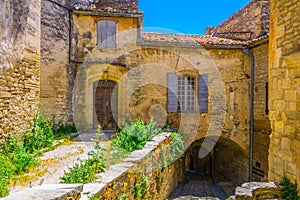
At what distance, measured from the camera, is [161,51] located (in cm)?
1108

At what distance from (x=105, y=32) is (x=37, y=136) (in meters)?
5.54

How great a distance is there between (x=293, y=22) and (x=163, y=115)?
756cm

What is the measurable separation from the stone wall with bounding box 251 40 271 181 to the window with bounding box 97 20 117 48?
5.84 m

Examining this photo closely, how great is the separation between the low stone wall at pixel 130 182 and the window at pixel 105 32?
190 inches

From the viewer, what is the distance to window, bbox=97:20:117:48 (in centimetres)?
1086

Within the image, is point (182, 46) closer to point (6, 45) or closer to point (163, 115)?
point (163, 115)

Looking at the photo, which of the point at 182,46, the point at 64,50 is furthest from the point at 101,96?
the point at 182,46

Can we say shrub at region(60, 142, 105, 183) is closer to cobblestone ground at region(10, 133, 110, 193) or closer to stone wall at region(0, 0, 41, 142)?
cobblestone ground at region(10, 133, 110, 193)

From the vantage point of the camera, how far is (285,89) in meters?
4.18

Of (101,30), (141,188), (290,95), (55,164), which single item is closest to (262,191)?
(290,95)

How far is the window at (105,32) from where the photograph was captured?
10859 millimetres

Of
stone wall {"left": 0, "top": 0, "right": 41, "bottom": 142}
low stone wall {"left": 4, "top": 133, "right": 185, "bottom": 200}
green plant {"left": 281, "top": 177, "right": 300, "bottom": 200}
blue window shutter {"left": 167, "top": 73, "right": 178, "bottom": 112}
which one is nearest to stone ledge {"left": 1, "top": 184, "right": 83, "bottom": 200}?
low stone wall {"left": 4, "top": 133, "right": 185, "bottom": 200}

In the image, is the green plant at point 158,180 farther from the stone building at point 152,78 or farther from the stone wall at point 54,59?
the stone wall at point 54,59

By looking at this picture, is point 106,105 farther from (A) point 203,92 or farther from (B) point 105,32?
(A) point 203,92
